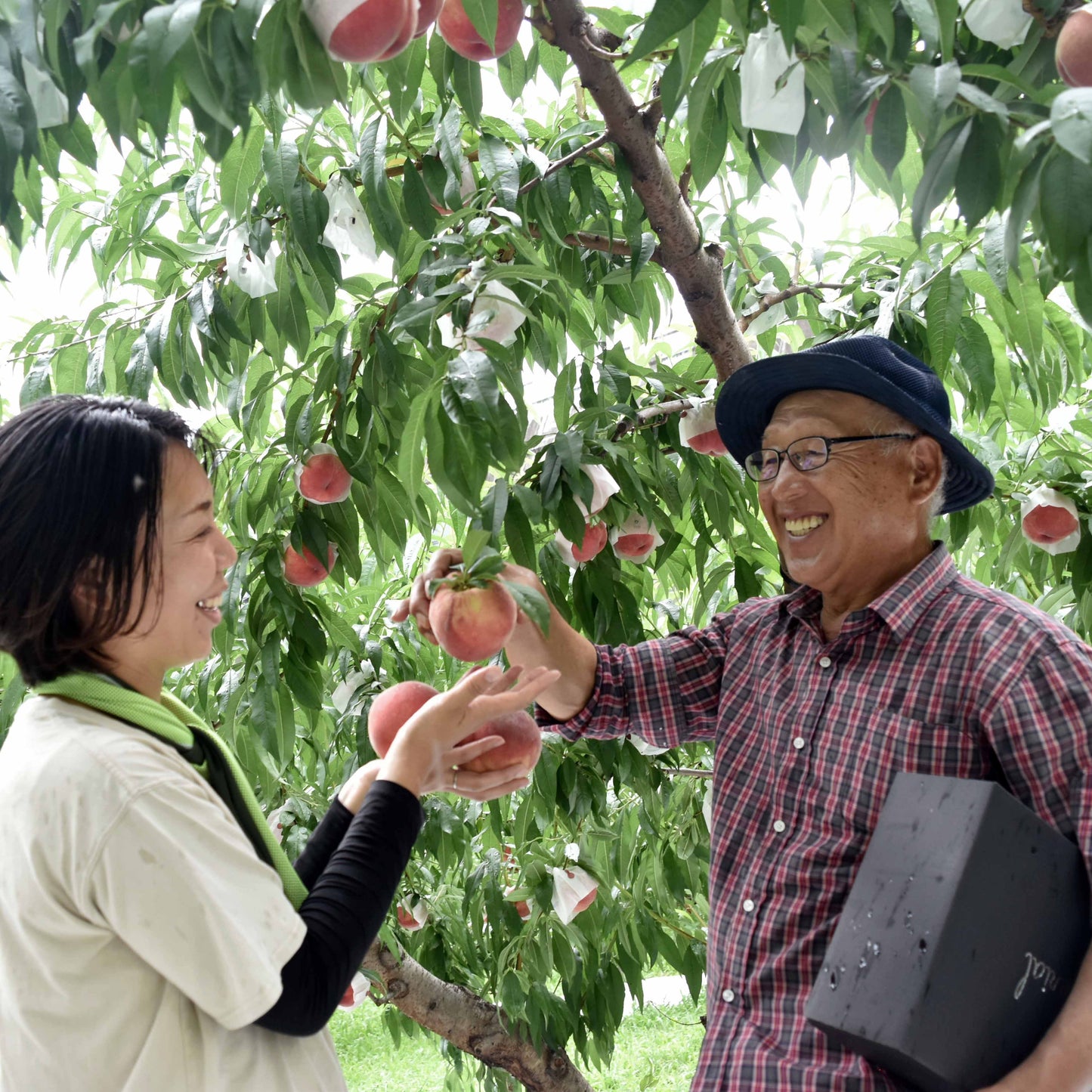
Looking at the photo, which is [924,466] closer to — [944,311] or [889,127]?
[944,311]

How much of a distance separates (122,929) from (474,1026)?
2127 mm

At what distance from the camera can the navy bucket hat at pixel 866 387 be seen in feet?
5.05

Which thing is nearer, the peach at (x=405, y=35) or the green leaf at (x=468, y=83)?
the peach at (x=405, y=35)

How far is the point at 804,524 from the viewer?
1594mm

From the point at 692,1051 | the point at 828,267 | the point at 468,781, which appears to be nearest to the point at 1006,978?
the point at 468,781

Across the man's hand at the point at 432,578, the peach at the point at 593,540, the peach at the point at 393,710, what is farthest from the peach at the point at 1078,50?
the peach at the point at 393,710

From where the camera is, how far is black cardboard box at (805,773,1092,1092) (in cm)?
115

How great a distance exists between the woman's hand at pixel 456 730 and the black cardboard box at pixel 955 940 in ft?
1.49

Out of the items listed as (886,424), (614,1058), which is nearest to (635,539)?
(886,424)

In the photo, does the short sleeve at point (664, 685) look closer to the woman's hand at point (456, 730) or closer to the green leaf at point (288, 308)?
the woman's hand at point (456, 730)

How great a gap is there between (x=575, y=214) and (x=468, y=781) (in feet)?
2.89

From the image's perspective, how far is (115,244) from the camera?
6.21 feet

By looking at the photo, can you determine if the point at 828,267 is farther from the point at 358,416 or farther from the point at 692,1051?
the point at 692,1051

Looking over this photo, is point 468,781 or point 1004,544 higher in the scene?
point 468,781
